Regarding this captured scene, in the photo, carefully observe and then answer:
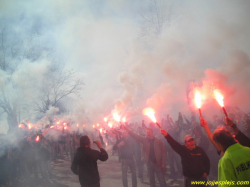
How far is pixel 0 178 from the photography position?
673cm

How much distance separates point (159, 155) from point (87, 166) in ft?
6.37

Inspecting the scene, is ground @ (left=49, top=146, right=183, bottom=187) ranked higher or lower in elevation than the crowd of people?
lower

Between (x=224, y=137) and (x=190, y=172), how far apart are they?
135 cm

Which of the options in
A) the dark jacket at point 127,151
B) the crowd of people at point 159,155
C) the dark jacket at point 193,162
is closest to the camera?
the crowd of people at point 159,155

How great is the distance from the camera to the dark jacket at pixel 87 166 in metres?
3.29

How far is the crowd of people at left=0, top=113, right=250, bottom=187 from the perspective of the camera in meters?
1.91

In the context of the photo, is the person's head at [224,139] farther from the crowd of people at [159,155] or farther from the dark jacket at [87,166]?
the dark jacket at [87,166]

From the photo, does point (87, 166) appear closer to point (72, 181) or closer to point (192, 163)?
point (192, 163)

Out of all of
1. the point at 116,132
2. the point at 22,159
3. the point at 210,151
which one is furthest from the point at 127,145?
the point at 22,159

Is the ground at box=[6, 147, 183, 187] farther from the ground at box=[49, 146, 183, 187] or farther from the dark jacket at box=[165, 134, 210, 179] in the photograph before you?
the dark jacket at box=[165, 134, 210, 179]

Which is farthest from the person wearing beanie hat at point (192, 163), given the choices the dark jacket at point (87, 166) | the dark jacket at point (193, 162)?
the dark jacket at point (87, 166)

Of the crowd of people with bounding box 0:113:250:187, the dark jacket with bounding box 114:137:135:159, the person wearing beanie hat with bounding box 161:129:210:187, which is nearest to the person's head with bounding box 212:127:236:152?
the crowd of people with bounding box 0:113:250:187

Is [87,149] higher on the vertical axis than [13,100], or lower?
lower

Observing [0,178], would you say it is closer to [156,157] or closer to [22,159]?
[22,159]
